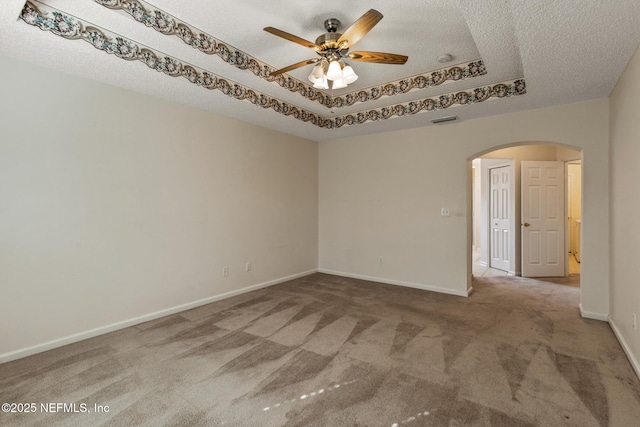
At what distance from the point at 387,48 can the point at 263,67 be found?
4.24ft

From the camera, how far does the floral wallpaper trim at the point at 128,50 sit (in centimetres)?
212

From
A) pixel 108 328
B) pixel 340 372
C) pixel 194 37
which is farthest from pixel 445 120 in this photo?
pixel 108 328

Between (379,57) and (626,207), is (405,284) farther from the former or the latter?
(379,57)

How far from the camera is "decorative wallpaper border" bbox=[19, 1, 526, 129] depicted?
2170mm

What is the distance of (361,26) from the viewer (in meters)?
2.06

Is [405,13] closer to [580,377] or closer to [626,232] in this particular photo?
[626,232]

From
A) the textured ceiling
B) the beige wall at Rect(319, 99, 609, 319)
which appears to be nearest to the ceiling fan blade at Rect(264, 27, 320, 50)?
the textured ceiling

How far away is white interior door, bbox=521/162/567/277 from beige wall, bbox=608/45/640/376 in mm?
2422

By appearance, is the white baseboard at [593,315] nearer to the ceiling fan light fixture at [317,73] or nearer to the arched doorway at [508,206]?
the arched doorway at [508,206]

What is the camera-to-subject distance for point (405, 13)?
2.36 m

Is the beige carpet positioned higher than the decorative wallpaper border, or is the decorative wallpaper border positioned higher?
the decorative wallpaper border

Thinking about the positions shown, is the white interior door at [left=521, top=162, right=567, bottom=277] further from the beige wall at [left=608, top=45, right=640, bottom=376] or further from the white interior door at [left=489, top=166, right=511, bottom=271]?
the beige wall at [left=608, top=45, right=640, bottom=376]

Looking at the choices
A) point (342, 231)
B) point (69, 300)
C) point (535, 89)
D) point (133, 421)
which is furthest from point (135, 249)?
point (535, 89)

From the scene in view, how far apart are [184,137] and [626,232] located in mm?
4589
